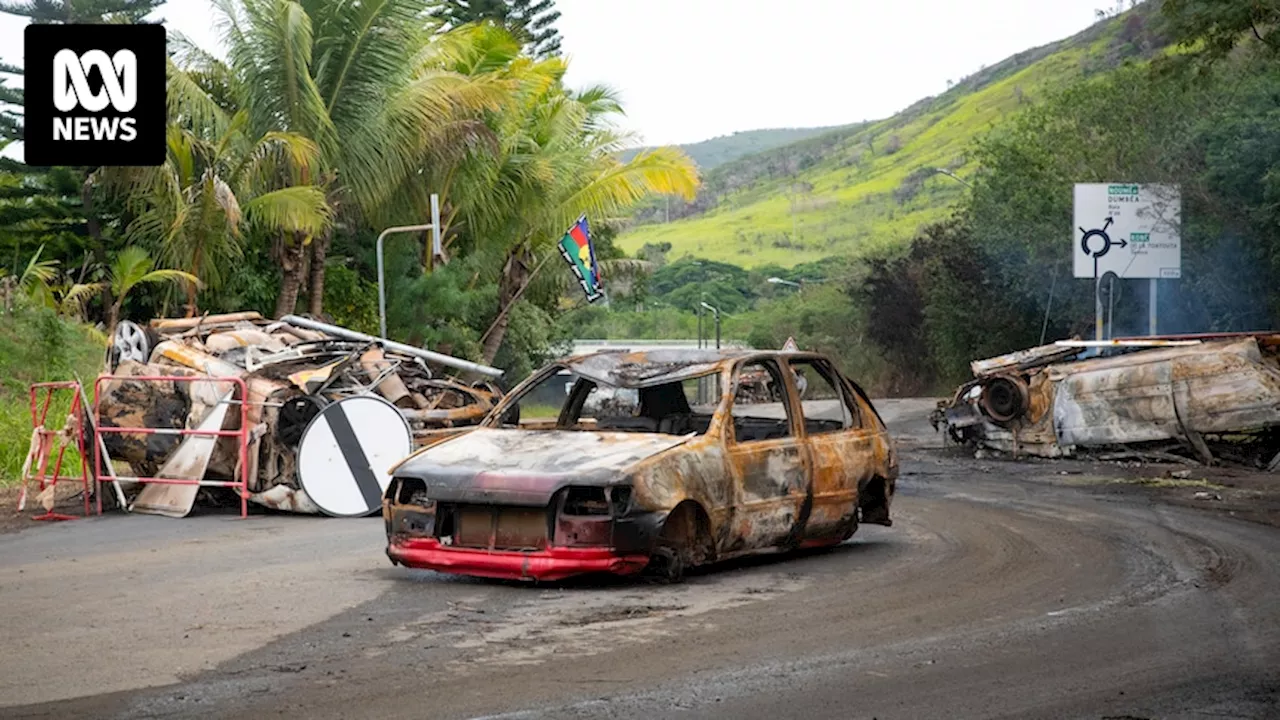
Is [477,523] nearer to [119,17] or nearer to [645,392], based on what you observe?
[645,392]

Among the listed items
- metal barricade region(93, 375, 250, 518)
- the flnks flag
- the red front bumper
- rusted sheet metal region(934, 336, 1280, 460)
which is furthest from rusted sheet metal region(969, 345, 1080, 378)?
the flnks flag

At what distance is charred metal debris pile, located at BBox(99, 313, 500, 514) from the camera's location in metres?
16.4

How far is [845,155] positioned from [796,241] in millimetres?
44473

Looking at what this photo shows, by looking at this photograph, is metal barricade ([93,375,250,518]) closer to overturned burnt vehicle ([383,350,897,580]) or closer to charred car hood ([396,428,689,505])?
overturned burnt vehicle ([383,350,897,580])

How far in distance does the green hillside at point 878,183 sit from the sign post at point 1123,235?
85517mm

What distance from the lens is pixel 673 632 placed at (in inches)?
360

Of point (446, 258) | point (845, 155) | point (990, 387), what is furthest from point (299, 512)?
point (845, 155)

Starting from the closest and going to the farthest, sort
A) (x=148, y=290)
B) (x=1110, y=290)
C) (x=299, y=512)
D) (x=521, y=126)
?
1. (x=299, y=512)
2. (x=1110, y=290)
3. (x=148, y=290)
4. (x=521, y=126)

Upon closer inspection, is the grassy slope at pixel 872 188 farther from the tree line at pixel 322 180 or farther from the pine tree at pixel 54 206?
the pine tree at pixel 54 206

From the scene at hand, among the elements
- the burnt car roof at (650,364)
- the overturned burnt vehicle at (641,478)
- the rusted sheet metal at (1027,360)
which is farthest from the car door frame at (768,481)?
the rusted sheet metal at (1027,360)

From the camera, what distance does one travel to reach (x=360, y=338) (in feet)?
62.2

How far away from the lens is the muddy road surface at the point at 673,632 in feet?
24.3

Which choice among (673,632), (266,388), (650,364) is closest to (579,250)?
(266,388)

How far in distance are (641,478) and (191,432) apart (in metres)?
7.00
